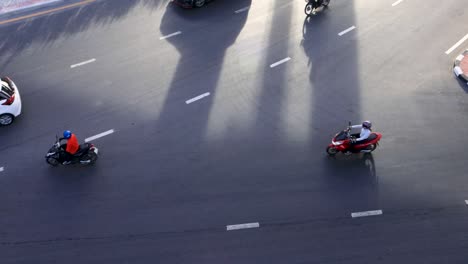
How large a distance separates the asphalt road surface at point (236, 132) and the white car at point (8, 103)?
0.37 m

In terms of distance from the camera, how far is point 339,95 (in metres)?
15.5

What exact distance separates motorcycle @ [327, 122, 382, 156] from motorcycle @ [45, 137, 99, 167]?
7875 mm

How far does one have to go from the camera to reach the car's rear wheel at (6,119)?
46.8 feet

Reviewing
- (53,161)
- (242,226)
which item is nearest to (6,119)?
(53,161)

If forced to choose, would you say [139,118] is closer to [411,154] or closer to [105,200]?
[105,200]

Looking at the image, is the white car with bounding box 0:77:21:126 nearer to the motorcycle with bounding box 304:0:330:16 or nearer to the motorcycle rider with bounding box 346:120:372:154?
the motorcycle rider with bounding box 346:120:372:154

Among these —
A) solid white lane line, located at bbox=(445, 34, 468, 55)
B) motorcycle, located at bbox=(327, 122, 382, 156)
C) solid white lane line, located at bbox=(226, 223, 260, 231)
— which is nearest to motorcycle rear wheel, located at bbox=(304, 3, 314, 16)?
solid white lane line, located at bbox=(445, 34, 468, 55)

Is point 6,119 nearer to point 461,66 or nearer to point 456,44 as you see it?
point 461,66

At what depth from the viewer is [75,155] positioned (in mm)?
13039

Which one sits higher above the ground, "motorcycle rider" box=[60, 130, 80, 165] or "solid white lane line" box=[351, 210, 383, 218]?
"motorcycle rider" box=[60, 130, 80, 165]

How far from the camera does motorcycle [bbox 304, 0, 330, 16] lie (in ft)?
61.5

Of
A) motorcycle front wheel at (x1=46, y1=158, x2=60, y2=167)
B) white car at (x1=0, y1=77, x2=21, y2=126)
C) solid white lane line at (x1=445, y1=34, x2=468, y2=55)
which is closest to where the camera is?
motorcycle front wheel at (x1=46, y1=158, x2=60, y2=167)

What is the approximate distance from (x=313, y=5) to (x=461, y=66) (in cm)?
687

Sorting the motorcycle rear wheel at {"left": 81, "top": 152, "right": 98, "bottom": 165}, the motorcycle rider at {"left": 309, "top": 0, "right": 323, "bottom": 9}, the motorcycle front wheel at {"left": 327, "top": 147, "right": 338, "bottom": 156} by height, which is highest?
the motorcycle rider at {"left": 309, "top": 0, "right": 323, "bottom": 9}
